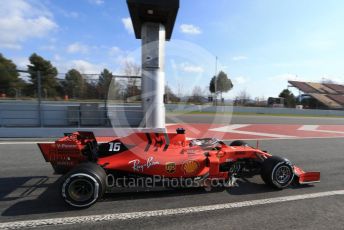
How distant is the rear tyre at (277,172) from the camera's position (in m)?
4.60

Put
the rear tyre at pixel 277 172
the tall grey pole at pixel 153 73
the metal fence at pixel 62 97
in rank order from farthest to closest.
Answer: the metal fence at pixel 62 97, the tall grey pole at pixel 153 73, the rear tyre at pixel 277 172

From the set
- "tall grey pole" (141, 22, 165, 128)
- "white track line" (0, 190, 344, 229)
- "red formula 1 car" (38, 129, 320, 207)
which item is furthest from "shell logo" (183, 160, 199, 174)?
"tall grey pole" (141, 22, 165, 128)

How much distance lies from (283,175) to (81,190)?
11.0 ft

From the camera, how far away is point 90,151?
4441 mm

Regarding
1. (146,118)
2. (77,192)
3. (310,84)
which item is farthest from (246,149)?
(310,84)

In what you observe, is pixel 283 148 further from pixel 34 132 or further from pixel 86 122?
pixel 34 132

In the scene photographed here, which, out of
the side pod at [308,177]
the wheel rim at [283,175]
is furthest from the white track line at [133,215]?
the side pod at [308,177]

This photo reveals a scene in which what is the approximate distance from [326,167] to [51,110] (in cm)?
974

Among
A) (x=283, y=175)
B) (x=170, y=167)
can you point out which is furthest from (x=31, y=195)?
(x=283, y=175)

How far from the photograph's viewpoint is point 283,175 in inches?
185

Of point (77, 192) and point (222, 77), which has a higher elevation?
point (222, 77)

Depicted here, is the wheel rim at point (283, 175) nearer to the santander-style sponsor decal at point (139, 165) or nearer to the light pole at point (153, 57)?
the santander-style sponsor decal at point (139, 165)

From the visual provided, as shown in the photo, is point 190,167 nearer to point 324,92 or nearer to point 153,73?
point 153,73

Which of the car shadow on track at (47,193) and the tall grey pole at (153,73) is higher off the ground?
the tall grey pole at (153,73)
